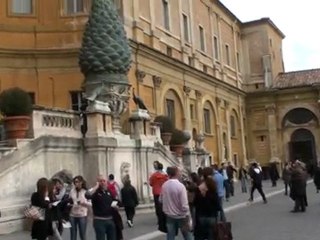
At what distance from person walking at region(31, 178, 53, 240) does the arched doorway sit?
4130cm

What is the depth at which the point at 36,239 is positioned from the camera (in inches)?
337

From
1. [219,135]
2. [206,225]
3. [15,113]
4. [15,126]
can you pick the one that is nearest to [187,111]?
[219,135]

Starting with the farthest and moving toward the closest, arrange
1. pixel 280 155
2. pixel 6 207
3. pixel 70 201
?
pixel 280 155
pixel 6 207
pixel 70 201

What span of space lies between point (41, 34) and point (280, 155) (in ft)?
89.9

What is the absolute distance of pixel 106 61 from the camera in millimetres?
19625

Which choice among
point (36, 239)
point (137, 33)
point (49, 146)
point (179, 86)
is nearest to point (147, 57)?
point (137, 33)

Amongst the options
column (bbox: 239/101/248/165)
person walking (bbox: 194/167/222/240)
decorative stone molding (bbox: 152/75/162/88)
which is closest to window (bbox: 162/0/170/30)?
decorative stone molding (bbox: 152/75/162/88)

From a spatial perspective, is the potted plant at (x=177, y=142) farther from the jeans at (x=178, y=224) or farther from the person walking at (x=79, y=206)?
the jeans at (x=178, y=224)

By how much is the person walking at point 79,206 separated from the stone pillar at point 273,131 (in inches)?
1528

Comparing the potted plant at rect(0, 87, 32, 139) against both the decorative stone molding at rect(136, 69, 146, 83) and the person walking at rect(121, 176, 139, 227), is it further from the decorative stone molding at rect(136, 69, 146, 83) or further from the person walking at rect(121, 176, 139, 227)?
the decorative stone molding at rect(136, 69, 146, 83)

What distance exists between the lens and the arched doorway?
47.8 m

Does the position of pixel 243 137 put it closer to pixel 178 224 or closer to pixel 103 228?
pixel 178 224

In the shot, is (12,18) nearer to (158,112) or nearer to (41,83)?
(41,83)

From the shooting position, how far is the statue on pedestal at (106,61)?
1908cm
